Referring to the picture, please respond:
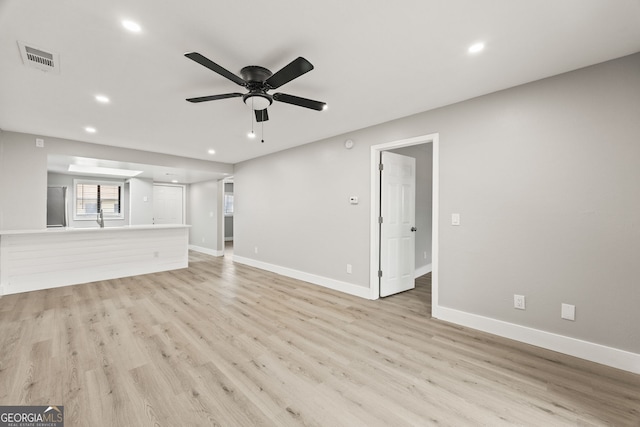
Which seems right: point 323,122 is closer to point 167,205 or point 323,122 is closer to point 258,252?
point 258,252

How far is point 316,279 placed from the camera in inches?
174

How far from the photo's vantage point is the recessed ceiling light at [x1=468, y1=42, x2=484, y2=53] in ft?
6.27

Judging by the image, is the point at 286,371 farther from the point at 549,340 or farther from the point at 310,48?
the point at 310,48

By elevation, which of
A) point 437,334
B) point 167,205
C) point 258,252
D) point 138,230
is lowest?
point 437,334

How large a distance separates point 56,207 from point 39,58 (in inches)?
204

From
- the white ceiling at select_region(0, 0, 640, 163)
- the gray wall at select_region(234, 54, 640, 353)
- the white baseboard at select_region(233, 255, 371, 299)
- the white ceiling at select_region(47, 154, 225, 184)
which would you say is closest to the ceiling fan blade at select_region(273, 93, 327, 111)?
the white ceiling at select_region(0, 0, 640, 163)

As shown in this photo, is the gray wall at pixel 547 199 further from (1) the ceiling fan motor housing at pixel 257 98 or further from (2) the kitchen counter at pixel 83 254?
(2) the kitchen counter at pixel 83 254

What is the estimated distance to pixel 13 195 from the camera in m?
3.96

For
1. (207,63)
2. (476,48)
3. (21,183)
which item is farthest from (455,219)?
(21,183)

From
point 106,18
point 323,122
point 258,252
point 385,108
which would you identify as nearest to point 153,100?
point 106,18

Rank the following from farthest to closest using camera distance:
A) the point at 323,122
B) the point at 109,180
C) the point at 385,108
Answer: the point at 109,180 → the point at 323,122 → the point at 385,108

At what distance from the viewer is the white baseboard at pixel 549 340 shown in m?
2.03

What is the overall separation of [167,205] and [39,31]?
7.08 metres

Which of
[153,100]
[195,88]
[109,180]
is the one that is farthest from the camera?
[109,180]
